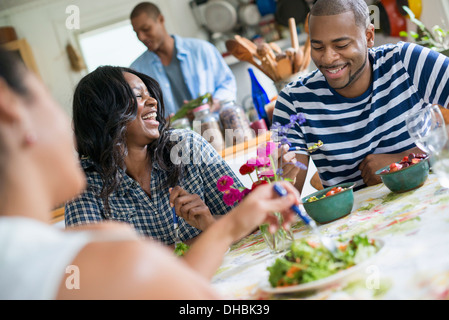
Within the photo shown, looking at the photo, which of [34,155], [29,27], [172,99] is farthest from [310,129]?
[29,27]

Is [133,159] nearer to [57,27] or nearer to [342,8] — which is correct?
[342,8]

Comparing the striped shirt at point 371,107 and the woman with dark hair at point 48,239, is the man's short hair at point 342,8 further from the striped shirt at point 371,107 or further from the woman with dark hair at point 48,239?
the woman with dark hair at point 48,239

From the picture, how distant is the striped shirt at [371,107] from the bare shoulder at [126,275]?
136cm

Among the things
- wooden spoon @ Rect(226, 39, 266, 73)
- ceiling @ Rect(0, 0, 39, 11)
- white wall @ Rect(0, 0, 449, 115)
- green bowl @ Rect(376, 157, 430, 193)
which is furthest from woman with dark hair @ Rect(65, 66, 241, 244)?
ceiling @ Rect(0, 0, 39, 11)

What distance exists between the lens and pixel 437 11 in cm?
337

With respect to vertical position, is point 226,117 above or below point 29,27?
below

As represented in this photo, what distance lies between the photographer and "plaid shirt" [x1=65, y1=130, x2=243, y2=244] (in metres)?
1.71

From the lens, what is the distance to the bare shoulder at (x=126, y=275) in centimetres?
52

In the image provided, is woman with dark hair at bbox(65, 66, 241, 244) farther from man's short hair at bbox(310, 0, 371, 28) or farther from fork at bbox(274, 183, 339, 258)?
fork at bbox(274, 183, 339, 258)

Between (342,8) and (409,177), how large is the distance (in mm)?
673

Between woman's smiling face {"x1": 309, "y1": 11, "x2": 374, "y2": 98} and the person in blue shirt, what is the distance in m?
1.83
